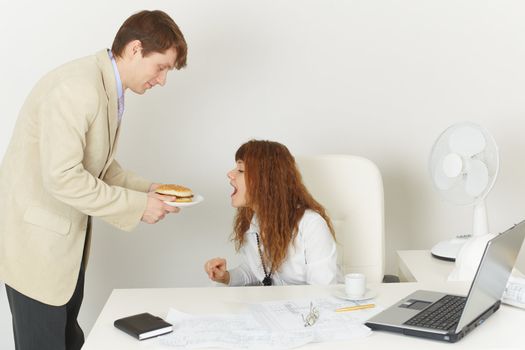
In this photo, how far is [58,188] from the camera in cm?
235

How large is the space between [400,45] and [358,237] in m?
1.12

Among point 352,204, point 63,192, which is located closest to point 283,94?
point 352,204

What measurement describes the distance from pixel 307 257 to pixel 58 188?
34.3 inches

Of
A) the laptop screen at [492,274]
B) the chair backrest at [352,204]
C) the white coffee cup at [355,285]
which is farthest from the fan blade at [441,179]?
the white coffee cup at [355,285]

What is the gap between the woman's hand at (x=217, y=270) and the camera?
2635 mm

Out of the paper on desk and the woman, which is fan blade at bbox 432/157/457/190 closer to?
the woman

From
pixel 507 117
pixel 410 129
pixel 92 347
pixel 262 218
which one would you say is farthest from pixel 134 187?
pixel 507 117

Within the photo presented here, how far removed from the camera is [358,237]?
113 inches

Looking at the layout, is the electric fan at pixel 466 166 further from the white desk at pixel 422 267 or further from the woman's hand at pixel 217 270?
the woman's hand at pixel 217 270

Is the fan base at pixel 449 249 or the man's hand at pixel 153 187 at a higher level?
the man's hand at pixel 153 187

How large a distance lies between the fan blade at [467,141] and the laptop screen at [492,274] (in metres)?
0.71

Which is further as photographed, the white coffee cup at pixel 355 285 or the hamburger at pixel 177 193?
the hamburger at pixel 177 193

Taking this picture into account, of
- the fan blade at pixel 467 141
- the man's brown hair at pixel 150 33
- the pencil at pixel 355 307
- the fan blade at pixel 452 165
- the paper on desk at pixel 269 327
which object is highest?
the man's brown hair at pixel 150 33

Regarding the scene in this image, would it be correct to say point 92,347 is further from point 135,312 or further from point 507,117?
point 507,117
